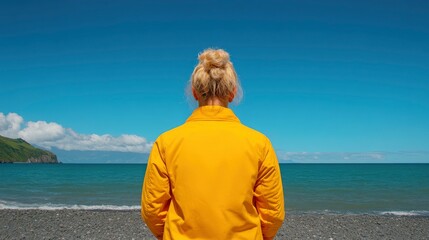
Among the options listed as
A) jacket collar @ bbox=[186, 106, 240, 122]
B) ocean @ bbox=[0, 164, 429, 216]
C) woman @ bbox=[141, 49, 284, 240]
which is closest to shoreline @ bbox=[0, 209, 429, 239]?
ocean @ bbox=[0, 164, 429, 216]

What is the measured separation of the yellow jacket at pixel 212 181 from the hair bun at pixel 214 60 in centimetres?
29

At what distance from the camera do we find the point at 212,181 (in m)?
2.72

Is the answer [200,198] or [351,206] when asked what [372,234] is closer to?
[351,206]

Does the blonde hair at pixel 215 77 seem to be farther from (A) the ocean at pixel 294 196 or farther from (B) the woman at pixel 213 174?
(A) the ocean at pixel 294 196

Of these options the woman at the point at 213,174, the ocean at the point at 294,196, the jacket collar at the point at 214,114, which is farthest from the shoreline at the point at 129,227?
the jacket collar at the point at 214,114

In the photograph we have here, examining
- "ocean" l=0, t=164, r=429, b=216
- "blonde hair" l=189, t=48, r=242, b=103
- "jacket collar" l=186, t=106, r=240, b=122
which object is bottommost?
"ocean" l=0, t=164, r=429, b=216

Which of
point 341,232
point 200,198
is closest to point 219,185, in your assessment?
point 200,198

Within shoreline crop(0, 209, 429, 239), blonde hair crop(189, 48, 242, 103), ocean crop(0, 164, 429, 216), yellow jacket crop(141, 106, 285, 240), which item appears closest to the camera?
yellow jacket crop(141, 106, 285, 240)

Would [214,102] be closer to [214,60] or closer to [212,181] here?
[214,60]

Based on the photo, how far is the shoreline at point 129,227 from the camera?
1267 centimetres

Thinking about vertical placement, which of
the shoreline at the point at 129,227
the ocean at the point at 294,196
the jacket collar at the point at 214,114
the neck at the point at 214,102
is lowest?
the ocean at the point at 294,196

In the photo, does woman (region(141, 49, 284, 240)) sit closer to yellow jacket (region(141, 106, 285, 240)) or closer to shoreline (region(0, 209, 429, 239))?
yellow jacket (region(141, 106, 285, 240))

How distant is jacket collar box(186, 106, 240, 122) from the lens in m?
2.86

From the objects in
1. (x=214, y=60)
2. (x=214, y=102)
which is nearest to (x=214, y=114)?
(x=214, y=102)
